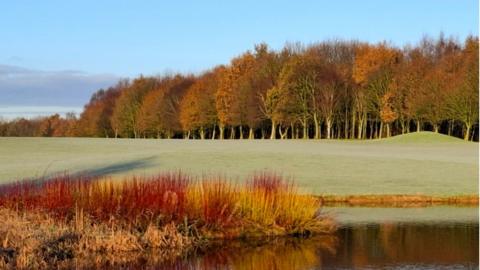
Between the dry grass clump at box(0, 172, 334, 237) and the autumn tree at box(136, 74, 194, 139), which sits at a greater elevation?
the autumn tree at box(136, 74, 194, 139)

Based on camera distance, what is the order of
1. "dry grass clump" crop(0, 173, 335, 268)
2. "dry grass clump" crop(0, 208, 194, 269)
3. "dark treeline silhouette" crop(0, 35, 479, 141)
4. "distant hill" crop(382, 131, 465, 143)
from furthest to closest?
"dark treeline silhouette" crop(0, 35, 479, 141)
"distant hill" crop(382, 131, 465, 143)
"dry grass clump" crop(0, 173, 335, 268)
"dry grass clump" crop(0, 208, 194, 269)

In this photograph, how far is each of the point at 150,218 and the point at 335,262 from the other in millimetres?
6174

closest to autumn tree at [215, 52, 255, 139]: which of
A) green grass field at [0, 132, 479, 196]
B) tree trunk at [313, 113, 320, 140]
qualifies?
tree trunk at [313, 113, 320, 140]

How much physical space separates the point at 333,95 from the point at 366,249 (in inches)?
3064

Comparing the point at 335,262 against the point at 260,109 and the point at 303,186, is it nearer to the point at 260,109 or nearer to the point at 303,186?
the point at 303,186

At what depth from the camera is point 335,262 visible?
1862 cm

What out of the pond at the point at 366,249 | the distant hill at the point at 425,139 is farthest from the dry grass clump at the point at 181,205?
the distant hill at the point at 425,139

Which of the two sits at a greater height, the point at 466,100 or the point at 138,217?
the point at 466,100

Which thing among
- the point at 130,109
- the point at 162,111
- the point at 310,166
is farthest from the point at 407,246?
the point at 130,109

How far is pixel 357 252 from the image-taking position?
66.1 ft

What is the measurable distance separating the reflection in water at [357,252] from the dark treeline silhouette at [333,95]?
6031cm

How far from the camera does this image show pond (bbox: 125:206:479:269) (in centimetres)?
1842

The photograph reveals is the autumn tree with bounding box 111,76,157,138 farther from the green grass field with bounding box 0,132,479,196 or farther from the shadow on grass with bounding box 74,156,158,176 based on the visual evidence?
the shadow on grass with bounding box 74,156,158,176

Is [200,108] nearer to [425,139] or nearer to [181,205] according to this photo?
[425,139]
